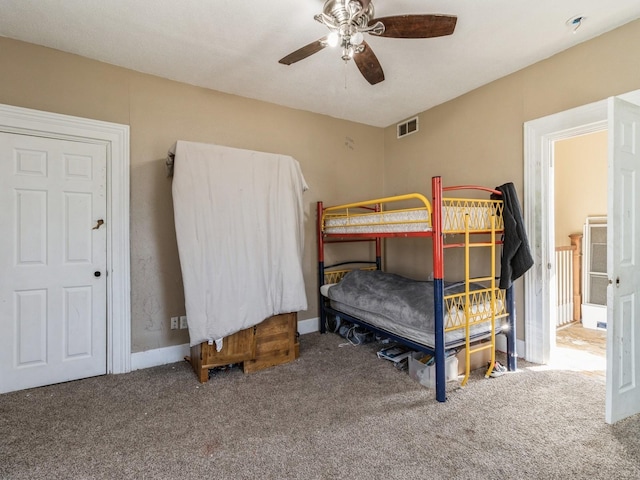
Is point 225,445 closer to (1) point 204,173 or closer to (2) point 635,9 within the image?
(1) point 204,173

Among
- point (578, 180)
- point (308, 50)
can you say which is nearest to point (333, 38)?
point (308, 50)

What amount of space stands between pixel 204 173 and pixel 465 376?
8.45 ft

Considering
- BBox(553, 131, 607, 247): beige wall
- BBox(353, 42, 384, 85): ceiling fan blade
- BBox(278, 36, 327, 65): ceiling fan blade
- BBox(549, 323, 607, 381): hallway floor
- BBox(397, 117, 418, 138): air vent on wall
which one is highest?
BBox(397, 117, 418, 138): air vent on wall

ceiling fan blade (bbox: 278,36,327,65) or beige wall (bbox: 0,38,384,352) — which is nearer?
ceiling fan blade (bbox: 278,36,327,65)

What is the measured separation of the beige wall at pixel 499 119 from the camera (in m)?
2.29

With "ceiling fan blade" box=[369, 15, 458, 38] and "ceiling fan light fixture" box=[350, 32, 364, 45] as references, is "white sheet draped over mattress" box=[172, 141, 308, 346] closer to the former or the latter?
"ceiling fan light fixture" box=[350, 32, 364, 45]

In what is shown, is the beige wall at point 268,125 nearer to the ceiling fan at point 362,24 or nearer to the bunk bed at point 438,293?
the bunk bed at point 438,293

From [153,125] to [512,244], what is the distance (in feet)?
10.6

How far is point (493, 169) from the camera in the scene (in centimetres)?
305

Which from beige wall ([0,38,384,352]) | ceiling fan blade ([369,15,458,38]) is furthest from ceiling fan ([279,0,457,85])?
beige wall ([0,38,384,352])

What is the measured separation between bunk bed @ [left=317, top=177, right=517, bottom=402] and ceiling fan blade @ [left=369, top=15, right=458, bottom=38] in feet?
2.84

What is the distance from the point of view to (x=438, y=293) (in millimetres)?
2191

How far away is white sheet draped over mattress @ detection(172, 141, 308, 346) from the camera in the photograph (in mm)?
2414

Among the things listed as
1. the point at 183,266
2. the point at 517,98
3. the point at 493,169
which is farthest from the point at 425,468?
the point at 517,98
